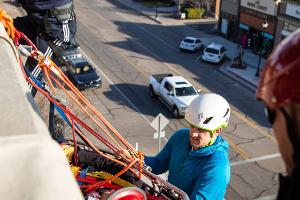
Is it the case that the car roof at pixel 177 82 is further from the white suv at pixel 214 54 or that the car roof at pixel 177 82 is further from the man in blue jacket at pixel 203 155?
the man in blue jacket at pixel 203 155

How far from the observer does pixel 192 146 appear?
15.3 feet

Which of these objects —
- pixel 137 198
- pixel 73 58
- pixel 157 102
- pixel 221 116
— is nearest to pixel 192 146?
pixel 221 116

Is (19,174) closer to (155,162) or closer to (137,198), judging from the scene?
(137,198)

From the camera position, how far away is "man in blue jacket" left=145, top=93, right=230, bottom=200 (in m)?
4.27

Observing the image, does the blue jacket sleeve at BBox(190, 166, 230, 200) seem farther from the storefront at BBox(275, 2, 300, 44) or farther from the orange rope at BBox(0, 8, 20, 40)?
the storefront at BBox(275, 2, 300, 44)

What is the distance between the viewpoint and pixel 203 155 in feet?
14.7

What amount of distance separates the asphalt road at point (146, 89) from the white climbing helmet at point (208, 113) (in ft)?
24.1

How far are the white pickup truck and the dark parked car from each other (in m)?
3.42

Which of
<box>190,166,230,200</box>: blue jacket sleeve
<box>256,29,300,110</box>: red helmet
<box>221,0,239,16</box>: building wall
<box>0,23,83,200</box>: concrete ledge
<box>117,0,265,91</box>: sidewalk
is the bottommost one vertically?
<box>117,0,265,91</box>: sidewalk

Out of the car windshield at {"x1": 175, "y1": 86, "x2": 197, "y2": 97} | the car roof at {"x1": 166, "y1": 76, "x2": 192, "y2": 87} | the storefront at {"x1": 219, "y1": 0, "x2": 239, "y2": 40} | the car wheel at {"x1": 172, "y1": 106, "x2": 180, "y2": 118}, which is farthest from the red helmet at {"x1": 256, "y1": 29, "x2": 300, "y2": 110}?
the storefront at {"x1": 219, "y1": 0, "x2": 239, "y2": 40}

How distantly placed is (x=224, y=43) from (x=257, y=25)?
372 centimetres

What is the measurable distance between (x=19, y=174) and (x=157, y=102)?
22.2 m

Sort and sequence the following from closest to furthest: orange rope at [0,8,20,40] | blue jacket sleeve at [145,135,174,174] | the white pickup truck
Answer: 1. orange rope at [0,8,20,40]
2. blue jacket sleeve at [145,135,174,174]
3. the white pickup truck

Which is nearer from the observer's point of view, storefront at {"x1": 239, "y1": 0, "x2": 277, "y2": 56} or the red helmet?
Result: the red helmet
